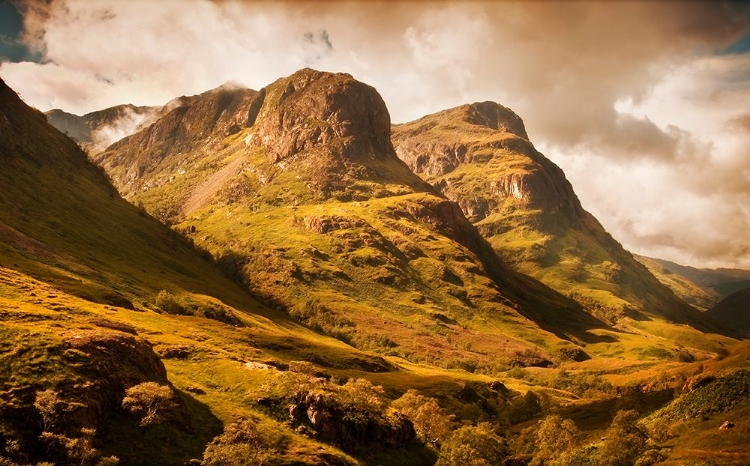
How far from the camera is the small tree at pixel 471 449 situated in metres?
108

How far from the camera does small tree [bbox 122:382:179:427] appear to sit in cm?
8638

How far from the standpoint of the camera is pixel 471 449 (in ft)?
359

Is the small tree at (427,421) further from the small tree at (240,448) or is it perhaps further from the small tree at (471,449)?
the small tree at (240,448)

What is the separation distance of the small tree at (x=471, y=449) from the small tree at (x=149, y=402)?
55.7m

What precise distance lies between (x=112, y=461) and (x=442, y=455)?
66.9 m

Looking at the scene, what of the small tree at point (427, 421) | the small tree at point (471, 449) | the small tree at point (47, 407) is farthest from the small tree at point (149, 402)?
the small tree at point (427, 421)

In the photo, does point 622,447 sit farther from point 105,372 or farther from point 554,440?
point 105,372

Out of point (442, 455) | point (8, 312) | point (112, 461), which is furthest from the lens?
point (442, 455)

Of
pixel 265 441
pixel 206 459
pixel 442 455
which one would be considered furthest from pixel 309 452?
pixel 442 455

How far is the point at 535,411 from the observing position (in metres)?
193

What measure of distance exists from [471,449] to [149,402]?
6321 cm

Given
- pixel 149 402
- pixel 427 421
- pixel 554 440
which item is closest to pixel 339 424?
pixel 427 421

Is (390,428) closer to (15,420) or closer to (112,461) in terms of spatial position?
(112,461)

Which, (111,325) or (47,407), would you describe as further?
(111,325)
